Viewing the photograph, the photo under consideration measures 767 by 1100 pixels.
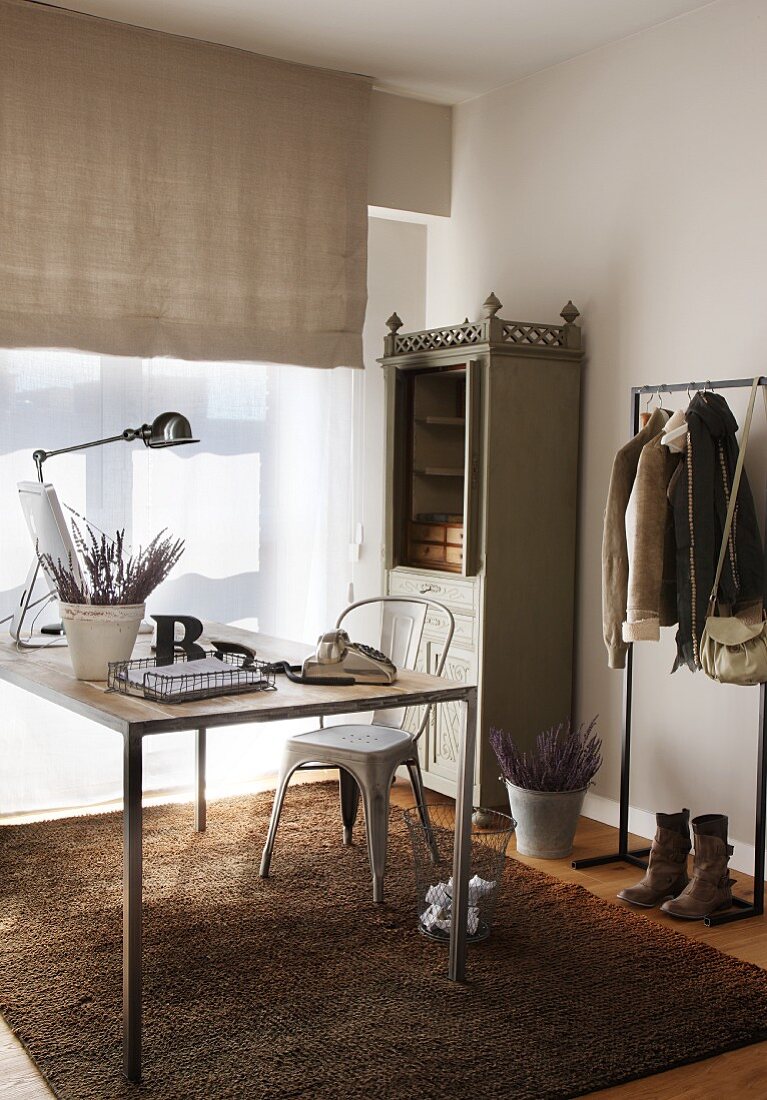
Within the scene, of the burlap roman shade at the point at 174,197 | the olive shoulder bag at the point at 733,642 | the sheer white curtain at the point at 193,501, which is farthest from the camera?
the sheer white curtain at the point at 193,501

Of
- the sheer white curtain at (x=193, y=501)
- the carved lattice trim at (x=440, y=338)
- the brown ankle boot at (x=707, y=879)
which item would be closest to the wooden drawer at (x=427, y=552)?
the sheer white curtain at (x=193, y=501)

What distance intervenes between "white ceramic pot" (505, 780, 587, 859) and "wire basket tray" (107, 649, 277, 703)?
1.35 meters

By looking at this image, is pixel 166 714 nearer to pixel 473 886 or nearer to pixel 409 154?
pixel 473 886

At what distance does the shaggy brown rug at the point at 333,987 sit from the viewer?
2.47 m

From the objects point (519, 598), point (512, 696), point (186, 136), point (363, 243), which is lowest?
point (512, 696)

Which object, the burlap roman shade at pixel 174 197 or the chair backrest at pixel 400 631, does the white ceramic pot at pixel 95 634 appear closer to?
the chair backrest at pixel 400 631

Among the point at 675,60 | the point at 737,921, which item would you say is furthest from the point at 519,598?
the point at 675,60

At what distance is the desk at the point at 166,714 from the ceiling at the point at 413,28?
2344 mm

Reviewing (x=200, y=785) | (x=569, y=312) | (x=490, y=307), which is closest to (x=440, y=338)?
(x=490, y=307)

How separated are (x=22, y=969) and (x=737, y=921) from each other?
203cm

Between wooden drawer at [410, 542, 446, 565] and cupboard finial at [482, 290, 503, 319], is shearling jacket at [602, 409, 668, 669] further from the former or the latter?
wooden drawer at [410, 542, 446, 565]

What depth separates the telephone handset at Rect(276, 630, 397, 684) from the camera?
290 cm

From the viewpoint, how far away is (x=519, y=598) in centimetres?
432

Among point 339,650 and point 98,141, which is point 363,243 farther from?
point 339,650
